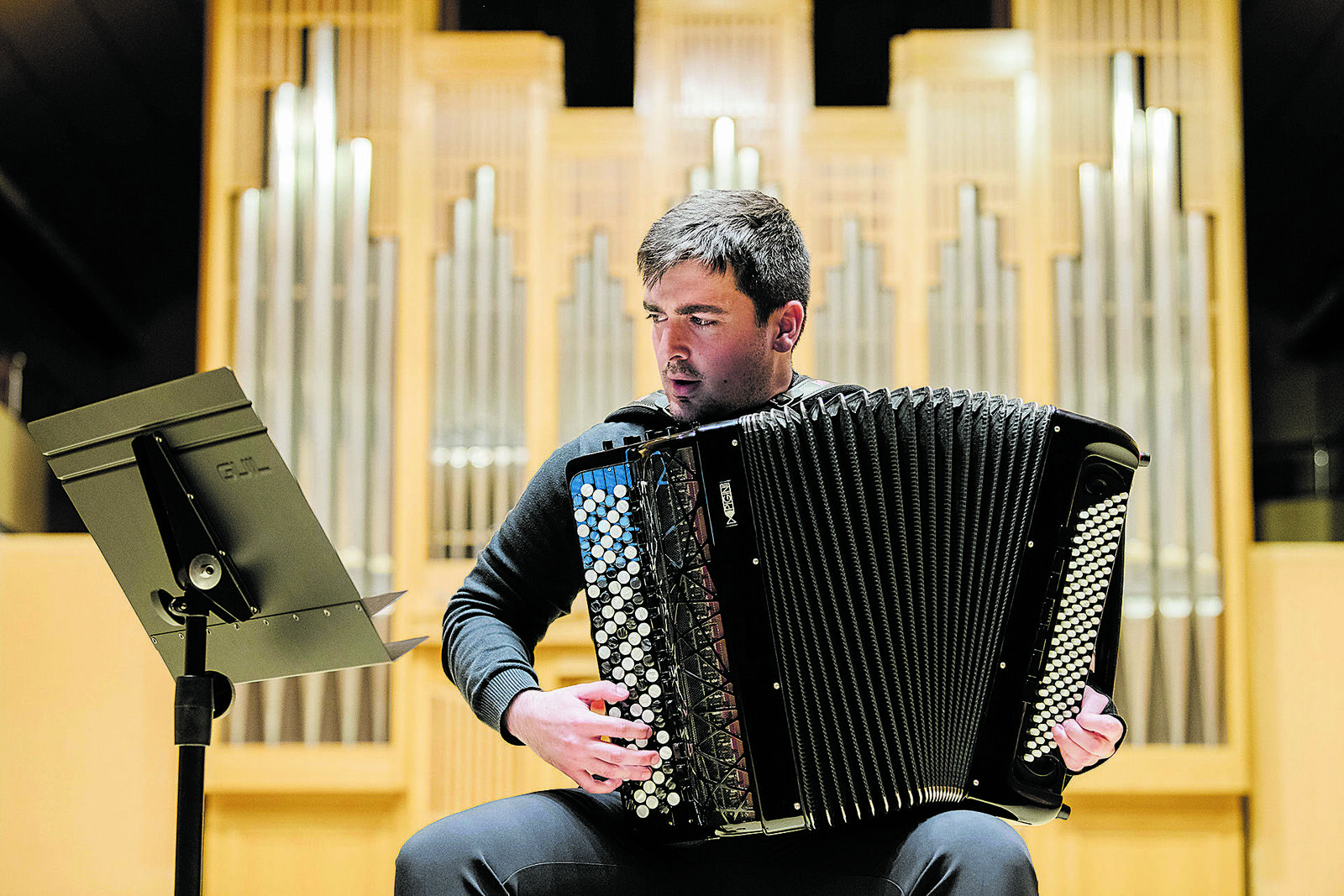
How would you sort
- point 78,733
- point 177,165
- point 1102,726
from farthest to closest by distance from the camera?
point 177,165 → point 78,733 → point 1102,726

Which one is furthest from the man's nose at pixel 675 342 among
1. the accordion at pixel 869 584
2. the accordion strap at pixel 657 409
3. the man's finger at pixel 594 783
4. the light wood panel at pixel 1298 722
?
the light wood panel at pixel 1298 722

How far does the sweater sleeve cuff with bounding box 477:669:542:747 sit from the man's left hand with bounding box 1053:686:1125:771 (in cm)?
64

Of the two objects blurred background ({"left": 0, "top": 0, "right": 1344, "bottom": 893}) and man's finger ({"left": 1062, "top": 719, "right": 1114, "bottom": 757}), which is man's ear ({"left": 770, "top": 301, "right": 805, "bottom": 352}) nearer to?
man's finger ({"left": 1062, "top": 719, "right": 1114, "bottom": 757})

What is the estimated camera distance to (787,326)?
71.6 inches

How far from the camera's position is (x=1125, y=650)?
347 cm

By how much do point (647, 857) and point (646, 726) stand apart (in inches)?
8.1

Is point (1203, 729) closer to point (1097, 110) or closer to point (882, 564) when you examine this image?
point (1097, 110)

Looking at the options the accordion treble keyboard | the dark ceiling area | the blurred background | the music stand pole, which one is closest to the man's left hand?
the accordion treble keyboard

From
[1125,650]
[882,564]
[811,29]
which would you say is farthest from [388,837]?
[811,29]

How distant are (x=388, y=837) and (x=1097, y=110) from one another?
2884 millimetres

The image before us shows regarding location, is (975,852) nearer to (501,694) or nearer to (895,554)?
(895,554)

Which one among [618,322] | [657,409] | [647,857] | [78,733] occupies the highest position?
[618,322]

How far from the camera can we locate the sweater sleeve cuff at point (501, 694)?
5.17 ft

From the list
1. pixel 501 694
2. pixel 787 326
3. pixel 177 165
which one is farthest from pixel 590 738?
pixel 177 165
